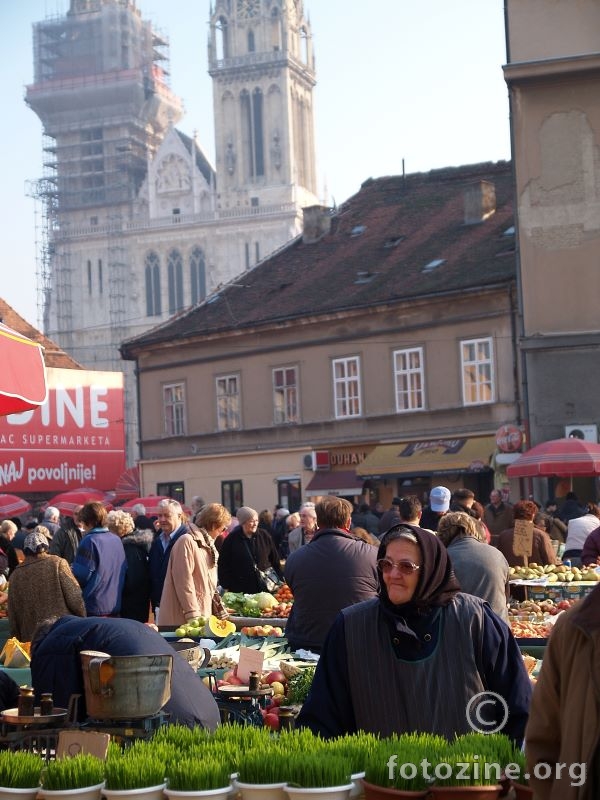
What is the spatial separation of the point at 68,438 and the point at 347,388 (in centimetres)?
1829

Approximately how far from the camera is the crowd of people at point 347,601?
506 cm

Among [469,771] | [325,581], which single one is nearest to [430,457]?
[325,581]

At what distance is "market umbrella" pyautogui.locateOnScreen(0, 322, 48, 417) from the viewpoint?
393 inches

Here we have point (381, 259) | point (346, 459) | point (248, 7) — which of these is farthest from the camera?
point (248, 7)

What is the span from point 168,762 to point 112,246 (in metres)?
129

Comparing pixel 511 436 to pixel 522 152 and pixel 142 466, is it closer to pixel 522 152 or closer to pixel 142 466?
pixel 522 152

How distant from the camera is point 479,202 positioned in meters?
40.7

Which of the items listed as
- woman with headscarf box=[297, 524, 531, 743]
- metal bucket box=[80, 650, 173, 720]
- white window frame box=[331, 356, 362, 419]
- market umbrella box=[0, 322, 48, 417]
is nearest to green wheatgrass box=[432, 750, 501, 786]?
woman with headscarf box=[297, 524, 531, 743]

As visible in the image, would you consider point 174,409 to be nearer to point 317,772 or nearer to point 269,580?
point 269,580

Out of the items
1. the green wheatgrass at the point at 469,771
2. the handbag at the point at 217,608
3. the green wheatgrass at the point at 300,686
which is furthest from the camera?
the handbag at the point at 217,608

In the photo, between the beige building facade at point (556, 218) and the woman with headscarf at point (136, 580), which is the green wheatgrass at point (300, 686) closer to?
the woman with headscarf at point (136, 580)

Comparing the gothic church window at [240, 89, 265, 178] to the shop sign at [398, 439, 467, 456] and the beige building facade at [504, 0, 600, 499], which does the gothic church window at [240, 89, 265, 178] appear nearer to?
the shop sign at [398, 439, 467, 456]

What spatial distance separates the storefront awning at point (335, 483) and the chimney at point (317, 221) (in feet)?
28.6

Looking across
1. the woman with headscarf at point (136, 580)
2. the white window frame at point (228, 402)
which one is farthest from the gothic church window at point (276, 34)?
the woman with headscarf at point (136, 580)
